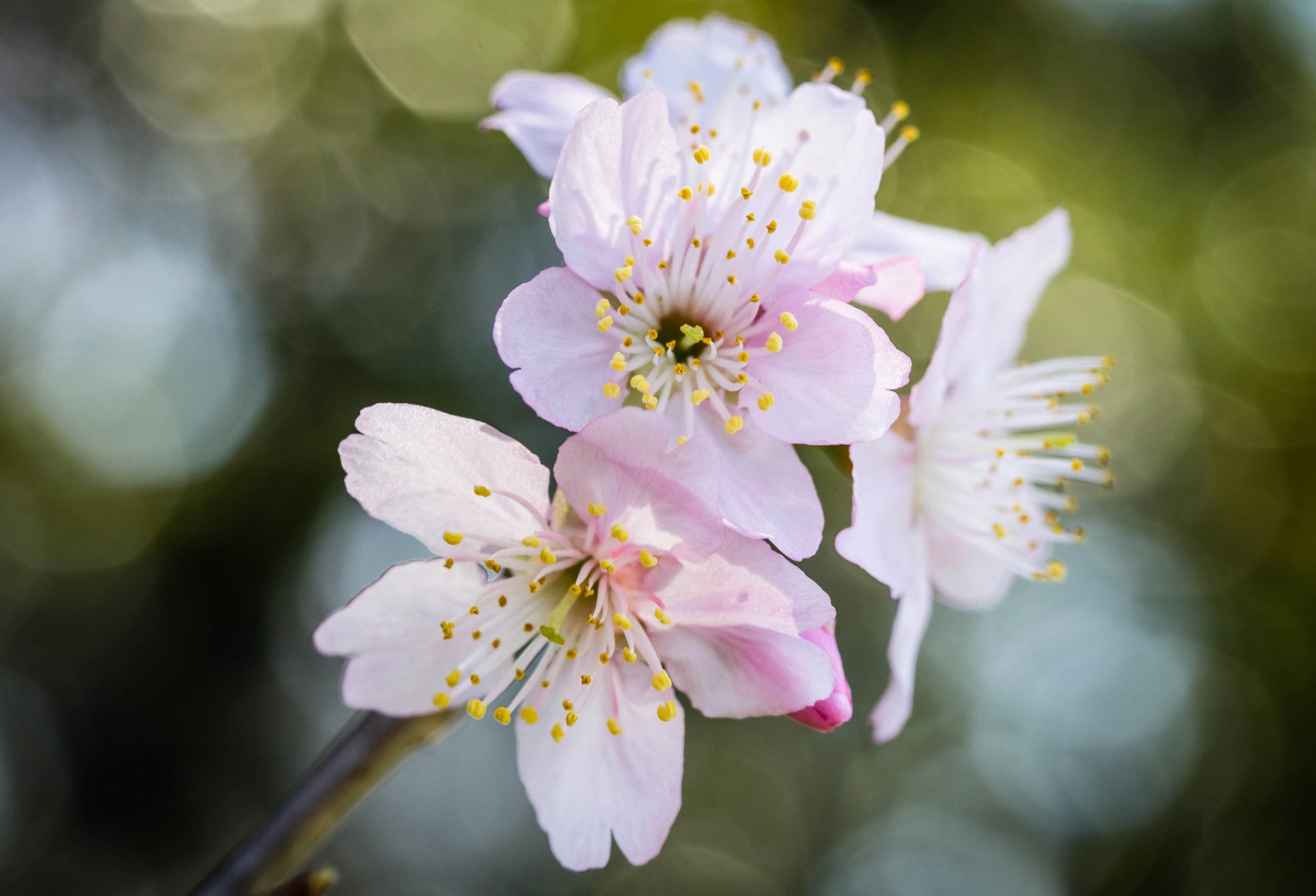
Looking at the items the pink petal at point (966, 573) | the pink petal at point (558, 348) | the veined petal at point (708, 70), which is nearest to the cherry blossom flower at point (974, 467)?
the pink petal at point (966, 573)

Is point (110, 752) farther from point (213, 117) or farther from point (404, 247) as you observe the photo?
point (213, 117)

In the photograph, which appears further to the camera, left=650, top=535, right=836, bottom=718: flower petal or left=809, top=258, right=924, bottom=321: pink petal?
left=809, top=258, right=924, bottom=321: pink petal

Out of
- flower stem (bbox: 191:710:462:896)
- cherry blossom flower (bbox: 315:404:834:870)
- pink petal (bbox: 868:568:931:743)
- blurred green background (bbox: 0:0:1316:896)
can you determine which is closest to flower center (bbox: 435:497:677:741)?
cherry blossom flower (bbox: 315:404:834:870)

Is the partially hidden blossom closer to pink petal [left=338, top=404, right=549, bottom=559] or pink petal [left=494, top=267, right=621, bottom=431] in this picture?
pink petal [left=494, top=267, right=621, bottom=431]

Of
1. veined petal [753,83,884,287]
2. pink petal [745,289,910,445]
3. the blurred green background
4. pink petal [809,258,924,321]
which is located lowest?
the blurred green background

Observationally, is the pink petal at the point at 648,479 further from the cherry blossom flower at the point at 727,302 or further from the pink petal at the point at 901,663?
the pink petal at the point at 901,663

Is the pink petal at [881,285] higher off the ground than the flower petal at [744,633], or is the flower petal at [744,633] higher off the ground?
the pink petal at [881,285]

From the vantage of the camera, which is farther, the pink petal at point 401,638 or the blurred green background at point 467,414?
the blurred green background at point 467,414
